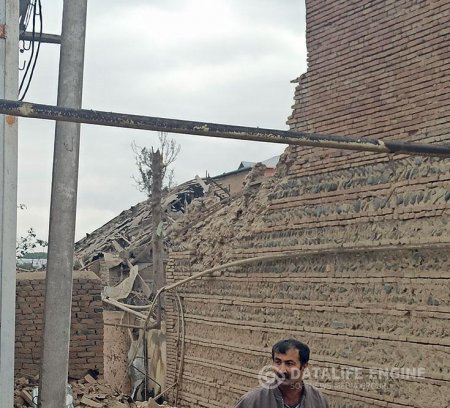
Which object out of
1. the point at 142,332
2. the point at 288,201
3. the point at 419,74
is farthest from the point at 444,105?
the point at 142,332

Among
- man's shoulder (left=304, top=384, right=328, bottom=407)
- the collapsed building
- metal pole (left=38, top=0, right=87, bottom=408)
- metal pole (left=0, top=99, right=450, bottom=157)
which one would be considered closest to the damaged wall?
the collapsed building

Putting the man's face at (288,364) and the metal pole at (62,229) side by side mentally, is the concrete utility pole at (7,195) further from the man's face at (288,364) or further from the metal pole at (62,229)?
the man's face at (288,364)

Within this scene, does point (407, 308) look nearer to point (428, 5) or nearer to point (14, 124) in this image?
point (428, 5)

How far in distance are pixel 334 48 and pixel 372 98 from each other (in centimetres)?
90

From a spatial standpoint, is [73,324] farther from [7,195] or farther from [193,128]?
[193,128]

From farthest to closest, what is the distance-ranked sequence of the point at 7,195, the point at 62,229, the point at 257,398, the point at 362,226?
1. the point at 362,226
2. the point at 7,195
3. the point at 62,229
4. the point at 257,398

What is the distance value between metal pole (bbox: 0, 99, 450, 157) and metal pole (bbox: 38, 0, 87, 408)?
6.69 ft

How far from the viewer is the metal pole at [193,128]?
11.2 feet

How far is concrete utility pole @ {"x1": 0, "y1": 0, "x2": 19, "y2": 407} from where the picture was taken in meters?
5.85

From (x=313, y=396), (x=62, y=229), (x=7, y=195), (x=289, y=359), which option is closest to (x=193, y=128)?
(x=289, y=359)

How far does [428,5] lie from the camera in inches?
273

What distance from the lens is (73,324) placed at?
10.3m

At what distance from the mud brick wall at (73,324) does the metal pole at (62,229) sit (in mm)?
4373

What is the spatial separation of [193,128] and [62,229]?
86.3 inches
